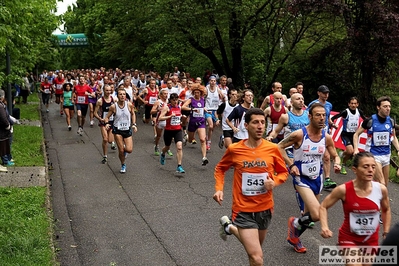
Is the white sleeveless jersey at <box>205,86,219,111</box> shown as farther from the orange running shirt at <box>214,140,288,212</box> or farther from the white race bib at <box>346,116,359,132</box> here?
the orange running shirt at <box>214,140,288,212</box>

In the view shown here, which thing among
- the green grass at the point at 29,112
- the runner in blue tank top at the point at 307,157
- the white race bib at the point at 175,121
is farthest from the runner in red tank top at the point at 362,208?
the green grass at the point at 29,112

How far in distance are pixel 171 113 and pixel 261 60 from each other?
1429 centimetres

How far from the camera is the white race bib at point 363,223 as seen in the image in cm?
521

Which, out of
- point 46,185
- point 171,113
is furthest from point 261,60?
point 46,185

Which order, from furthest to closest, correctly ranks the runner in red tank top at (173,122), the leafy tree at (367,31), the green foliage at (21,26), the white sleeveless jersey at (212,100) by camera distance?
the leafy tree at (367,31), the white sleeveless jersey at (212,100), the runner in red tank top at (173,122), the green foliage at (21,26)

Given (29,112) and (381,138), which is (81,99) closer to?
(29,112)

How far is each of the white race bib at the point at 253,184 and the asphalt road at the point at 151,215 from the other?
1.36 meters

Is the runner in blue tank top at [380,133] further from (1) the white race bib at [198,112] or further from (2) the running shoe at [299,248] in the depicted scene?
(1) the white race bib at [198,112]

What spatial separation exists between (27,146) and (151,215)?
23.1 ft

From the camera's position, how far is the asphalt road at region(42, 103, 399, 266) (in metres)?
7.18

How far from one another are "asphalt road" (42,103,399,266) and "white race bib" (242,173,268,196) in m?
1.36

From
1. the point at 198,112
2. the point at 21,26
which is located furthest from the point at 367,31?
the point at 21,26

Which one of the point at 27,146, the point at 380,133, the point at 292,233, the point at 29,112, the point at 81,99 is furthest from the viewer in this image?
the point at 29,112

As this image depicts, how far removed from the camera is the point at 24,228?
7.66 m
